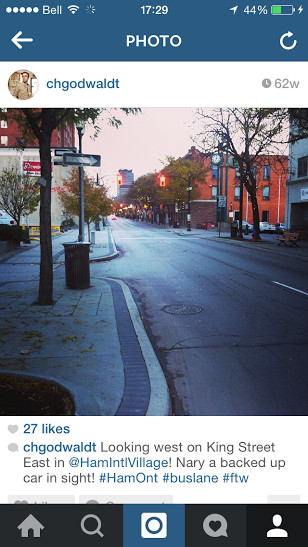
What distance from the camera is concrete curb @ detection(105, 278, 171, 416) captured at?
4089 millimetres

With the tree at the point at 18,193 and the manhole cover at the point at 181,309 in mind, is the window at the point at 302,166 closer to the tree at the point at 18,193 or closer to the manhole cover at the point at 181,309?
the tree at the point at 18,193

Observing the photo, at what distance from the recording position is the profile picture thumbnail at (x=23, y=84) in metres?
3.34

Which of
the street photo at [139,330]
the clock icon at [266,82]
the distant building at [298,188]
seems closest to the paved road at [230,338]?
the street photo at [139,330]

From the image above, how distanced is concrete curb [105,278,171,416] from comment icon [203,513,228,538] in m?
2.25

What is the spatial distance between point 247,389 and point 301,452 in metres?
2.60

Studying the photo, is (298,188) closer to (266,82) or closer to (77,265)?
(77,265)

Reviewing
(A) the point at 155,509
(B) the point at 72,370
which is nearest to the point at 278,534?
(A) the point at 155,509

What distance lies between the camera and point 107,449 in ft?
6.88

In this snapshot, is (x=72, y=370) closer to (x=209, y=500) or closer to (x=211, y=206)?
(x=209, y=500)

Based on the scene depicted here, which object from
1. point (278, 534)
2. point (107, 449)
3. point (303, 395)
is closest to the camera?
point (278, 534)

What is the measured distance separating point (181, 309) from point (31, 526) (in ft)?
24.6
